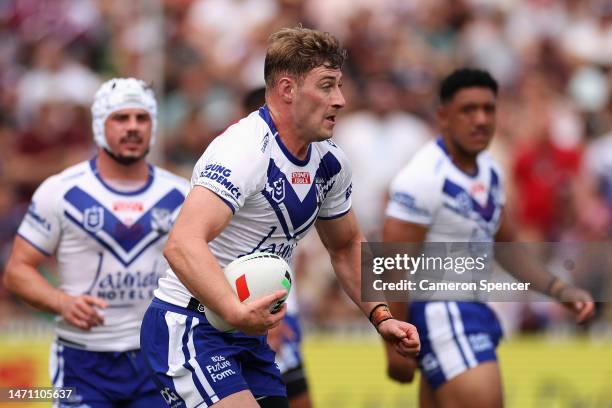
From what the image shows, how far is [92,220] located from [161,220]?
0.42 metres

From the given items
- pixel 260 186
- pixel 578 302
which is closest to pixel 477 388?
pixel 578 302

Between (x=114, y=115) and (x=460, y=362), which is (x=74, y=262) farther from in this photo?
(x=460, y=362)

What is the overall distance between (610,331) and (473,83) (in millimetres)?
3903

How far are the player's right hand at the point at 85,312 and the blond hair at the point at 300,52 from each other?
6.71 feet

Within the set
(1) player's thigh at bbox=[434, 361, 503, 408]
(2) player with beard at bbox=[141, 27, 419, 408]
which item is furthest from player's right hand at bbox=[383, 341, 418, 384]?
(2) player with beard at bbox=[141, 27, 419, 408]

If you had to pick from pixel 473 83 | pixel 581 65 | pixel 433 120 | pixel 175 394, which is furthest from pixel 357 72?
pixel 175 394

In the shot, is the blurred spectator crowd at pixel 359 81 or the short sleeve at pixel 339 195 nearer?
the short sleeve at pixel 339 195

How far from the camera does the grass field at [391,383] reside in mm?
11133

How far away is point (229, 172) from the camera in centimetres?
584

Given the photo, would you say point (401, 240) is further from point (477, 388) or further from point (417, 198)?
point (477, 388)

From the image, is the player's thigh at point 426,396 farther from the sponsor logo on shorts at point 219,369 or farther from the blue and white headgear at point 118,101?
the sponsor logo on shorts at point 219,369

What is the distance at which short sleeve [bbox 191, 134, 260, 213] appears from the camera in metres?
5.81

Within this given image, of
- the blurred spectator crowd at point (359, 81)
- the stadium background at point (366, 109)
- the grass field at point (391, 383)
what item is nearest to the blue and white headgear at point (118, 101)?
the grass field at point (391, 383)

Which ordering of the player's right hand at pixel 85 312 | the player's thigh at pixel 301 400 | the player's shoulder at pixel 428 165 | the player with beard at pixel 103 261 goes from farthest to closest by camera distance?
the player's thigh at pixel 301 400 → the player's shoulder at pixel 428 165 → the player with beard at pixel 103 261 → the player's right hand at pixel 85 312
